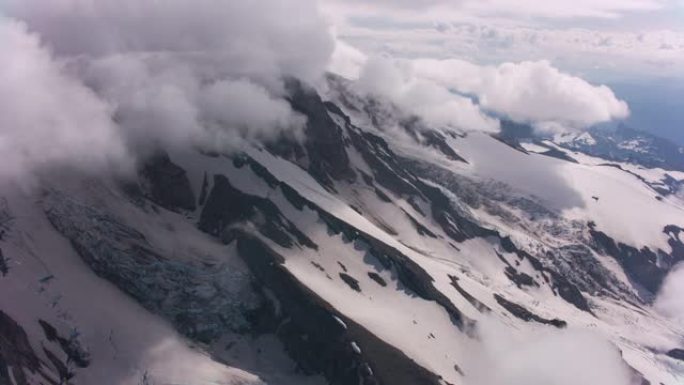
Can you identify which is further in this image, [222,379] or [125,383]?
[222,379]

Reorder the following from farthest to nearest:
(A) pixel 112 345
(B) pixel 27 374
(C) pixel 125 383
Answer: (A) pixel 112 345, (C) pixel 125 383, (B) pixel 27 374

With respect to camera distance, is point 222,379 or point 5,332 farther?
point 222,379

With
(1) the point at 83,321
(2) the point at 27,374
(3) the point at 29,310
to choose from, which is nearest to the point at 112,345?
(1) the point at 83,321

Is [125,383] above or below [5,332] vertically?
below

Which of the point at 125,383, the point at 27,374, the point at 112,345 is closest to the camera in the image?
the point at 27,374

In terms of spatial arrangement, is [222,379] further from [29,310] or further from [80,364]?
[29,310]

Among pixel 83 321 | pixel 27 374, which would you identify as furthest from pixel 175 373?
pixel 27 374

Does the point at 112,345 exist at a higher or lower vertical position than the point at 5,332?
lower

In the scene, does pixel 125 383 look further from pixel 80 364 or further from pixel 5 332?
pixel 5 332
